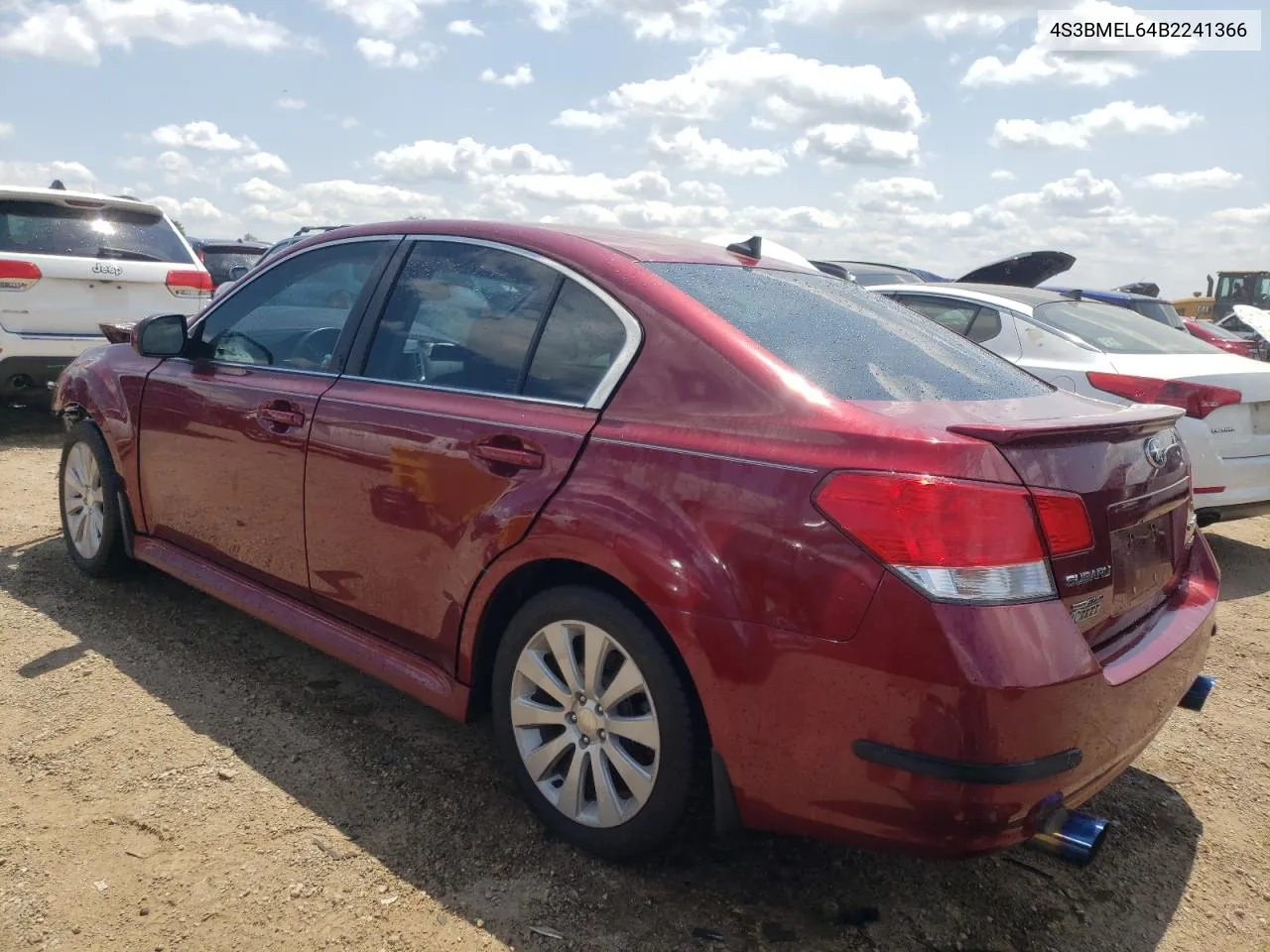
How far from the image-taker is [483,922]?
2.36m

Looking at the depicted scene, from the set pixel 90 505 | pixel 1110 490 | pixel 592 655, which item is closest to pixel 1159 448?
pixel 1110 490

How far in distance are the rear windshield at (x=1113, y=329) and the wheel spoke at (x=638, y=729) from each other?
436 cm

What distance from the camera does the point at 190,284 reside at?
802cm

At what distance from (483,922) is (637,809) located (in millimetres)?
445

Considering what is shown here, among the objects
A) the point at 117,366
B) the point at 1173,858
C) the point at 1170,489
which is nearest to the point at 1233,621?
the point at 1173,858

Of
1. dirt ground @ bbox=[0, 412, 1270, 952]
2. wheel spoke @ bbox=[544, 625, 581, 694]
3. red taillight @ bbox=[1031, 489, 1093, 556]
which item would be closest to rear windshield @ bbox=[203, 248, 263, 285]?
dirt ground @ bbox=[0, 412, 1270, 952]

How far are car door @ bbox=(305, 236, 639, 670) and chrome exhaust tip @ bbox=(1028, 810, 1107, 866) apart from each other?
1363 mm

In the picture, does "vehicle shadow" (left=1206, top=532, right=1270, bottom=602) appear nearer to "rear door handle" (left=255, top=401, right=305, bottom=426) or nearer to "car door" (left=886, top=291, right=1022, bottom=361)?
"car door" (left=886, top=291, right=1022, bottom=361)

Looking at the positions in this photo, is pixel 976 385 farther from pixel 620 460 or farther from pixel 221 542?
pixel 221 542

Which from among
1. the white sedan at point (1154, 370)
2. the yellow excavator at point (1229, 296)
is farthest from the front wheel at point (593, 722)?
the yellow excavator at point (1229, 296)

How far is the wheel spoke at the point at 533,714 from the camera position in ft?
8.57

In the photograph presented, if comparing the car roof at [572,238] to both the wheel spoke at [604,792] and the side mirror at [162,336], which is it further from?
the wheel spoke at [604,792]

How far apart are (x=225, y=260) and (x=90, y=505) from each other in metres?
12.6

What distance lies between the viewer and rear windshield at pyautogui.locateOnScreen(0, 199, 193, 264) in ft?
23.9
